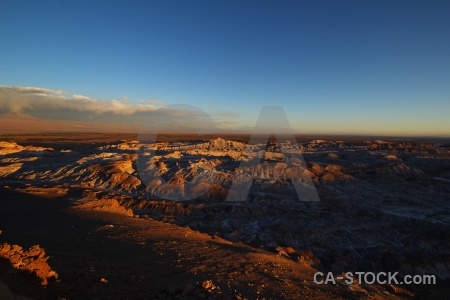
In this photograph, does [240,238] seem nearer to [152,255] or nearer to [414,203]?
[152,255]

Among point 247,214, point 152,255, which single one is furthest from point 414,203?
Result: point 152,255

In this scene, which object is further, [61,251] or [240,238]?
[240,238]

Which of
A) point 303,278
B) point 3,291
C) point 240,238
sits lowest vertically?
point 240,238

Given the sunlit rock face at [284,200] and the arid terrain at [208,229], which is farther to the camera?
the sunlit rock face at [284,200]

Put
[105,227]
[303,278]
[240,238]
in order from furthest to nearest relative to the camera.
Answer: [240,238] → [105,227] → [303,278]
